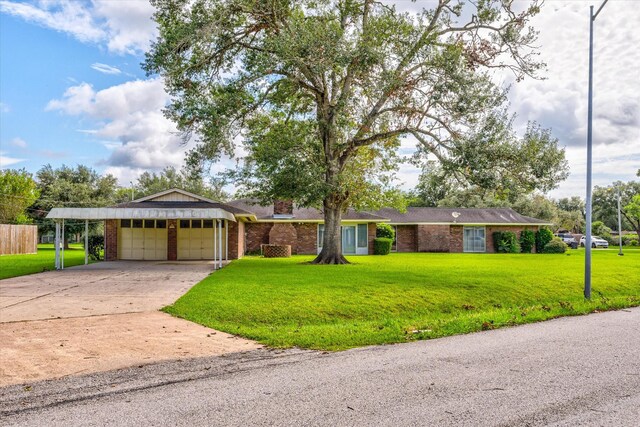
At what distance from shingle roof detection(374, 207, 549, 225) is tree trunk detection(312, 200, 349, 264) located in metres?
15.0

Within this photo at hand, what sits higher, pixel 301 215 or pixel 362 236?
pixel 301 215

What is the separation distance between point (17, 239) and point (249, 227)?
1688 centimetres

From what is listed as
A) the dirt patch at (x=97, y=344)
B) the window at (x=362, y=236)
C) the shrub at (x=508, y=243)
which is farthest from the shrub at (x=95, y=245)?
the shrub at (x=508, y=243)

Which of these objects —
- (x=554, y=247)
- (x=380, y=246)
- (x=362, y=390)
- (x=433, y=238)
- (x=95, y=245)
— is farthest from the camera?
(x=433, y=238)

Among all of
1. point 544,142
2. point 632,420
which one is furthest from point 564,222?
point 632,420

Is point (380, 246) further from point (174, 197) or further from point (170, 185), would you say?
point (170, 185)

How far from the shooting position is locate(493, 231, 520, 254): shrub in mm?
37344

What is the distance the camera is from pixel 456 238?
1479 inches

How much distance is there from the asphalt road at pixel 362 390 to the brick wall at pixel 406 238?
30.0 metres

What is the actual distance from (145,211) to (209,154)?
11.5 ft

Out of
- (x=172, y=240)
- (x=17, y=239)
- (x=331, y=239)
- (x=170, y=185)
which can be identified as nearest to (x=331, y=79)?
(x=331, y=239)

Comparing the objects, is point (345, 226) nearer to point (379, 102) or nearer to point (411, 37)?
point (379, 102)

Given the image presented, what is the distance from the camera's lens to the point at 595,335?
855 cm

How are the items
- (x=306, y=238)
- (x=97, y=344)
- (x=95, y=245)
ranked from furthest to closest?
(x=306, y=238) → (x=95, y=245) → (x=97, y=344)
